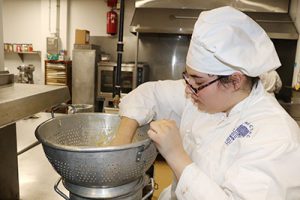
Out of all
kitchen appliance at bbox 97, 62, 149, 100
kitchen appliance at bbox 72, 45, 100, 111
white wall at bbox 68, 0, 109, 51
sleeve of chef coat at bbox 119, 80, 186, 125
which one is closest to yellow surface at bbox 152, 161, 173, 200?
kitchen appliance at bbox 97, 62, 149, 100

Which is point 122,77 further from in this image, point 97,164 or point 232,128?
point 97,164

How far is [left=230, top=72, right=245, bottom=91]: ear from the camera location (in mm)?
761

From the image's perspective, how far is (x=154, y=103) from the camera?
3.46 feet

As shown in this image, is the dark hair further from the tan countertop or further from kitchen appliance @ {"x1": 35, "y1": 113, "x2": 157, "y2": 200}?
the tan countertop

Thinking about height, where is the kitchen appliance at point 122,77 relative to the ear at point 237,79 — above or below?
below

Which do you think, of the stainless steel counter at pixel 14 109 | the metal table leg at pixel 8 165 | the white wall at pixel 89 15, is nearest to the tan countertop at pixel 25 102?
the stainless steel counter at pixel 14 109

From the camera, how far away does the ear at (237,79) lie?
2.50ft

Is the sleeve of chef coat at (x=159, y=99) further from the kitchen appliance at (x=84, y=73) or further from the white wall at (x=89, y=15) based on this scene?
the white wall at (x=89, y=15)

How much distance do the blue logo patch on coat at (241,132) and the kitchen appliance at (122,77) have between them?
2.90 m

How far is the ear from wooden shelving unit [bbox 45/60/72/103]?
3.75 meters

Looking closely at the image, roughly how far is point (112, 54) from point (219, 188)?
3.93 m

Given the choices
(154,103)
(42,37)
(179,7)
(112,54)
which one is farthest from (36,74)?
(154,103)

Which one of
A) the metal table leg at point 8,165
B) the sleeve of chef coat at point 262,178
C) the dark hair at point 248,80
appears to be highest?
the dark hair at point 248,80

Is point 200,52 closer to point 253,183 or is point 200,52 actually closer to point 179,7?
point 253,183
